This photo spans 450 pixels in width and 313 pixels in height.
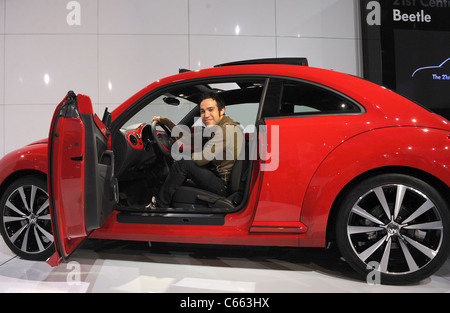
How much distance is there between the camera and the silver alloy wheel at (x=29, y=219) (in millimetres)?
2330

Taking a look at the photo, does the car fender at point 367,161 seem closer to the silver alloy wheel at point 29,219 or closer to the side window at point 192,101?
the side window at point 192,101

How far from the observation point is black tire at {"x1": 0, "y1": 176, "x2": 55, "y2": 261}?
2328mm

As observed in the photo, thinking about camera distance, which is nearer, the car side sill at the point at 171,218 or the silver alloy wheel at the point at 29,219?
the car side sill at the point at 171,218

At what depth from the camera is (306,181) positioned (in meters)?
1.88

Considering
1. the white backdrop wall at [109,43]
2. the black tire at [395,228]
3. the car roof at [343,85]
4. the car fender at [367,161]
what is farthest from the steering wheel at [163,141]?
the white backdrop wall at [109,43]

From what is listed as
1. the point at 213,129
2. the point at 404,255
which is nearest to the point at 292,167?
the point at 213,129

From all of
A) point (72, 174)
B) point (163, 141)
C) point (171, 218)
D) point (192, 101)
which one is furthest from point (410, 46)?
point (72, 174)

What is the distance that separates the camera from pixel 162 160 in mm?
2689

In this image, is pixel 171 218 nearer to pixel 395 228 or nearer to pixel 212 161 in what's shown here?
pixel 212 161

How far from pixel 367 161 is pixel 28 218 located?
2354 millimetres

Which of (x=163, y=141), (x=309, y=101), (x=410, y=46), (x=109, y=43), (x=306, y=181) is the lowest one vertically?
(x=306, y=181)

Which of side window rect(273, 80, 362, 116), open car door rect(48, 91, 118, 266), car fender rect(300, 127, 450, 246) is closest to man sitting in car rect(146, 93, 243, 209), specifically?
side window rect(273, 80, 362, 116)

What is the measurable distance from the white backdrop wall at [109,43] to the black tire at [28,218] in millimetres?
1992

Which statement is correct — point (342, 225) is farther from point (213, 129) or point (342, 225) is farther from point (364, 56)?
point (364, 56)
